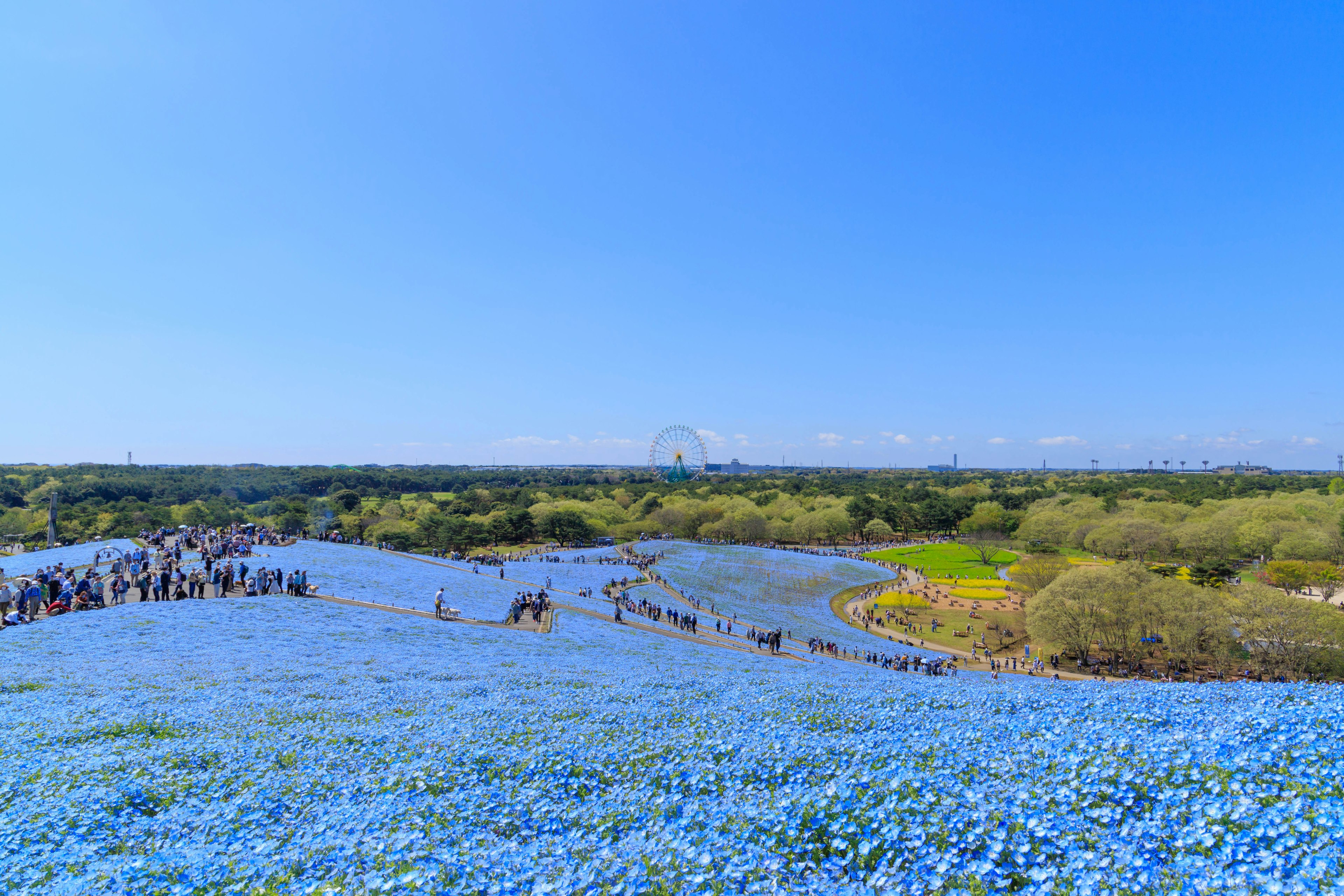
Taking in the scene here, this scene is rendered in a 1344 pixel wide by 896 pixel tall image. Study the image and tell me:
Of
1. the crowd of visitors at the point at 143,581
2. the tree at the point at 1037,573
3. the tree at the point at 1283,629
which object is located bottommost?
the tree at the point at 1037,573

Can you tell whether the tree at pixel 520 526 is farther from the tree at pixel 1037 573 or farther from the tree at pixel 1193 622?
the tree at pixel 1193 622

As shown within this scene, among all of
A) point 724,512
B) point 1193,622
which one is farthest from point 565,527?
point 1193,622

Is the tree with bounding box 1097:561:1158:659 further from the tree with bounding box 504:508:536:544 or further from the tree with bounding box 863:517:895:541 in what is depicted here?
the tree with bounding box 504:508:536:544

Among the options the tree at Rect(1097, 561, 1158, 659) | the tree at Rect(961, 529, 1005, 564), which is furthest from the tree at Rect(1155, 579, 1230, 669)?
the tree at Rect(961, 529, 1005, 564)

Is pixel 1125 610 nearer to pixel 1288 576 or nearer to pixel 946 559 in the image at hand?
pixel 1288 576

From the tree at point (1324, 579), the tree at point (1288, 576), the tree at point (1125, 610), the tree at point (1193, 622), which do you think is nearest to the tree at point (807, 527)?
the tree at point (1288, 576)

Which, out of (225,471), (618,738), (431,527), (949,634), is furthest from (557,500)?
(225,471)
